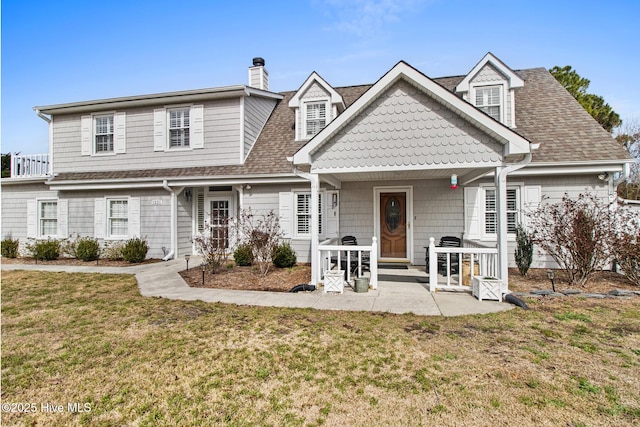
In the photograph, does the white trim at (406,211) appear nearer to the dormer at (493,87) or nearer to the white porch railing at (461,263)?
the white porch railing at (461,263)

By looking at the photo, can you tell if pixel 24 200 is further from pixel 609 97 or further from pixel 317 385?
pixel 609 97

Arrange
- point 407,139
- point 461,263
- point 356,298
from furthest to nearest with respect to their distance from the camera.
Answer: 1. point 461,263
2. point 407,139
3. point 356,298

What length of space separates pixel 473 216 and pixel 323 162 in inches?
204

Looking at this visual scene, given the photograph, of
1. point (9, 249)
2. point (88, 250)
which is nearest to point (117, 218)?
point (88, 250)

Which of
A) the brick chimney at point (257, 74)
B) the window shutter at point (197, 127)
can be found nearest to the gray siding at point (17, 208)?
the window shutter at point (197, 127)

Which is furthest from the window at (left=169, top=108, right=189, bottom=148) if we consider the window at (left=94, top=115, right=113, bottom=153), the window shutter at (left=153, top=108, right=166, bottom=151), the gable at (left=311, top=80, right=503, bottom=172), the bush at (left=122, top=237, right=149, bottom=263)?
the gable at (left=311, top=80, right=503, bottom=172)

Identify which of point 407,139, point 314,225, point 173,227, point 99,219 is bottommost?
point 173,227

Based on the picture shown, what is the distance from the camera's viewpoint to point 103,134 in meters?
12.3

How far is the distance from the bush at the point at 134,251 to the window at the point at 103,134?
13.0 feet

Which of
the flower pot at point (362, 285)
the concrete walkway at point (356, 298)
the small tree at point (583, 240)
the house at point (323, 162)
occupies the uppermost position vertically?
the house at point (323, 162)

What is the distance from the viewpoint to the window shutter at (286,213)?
10.6 m

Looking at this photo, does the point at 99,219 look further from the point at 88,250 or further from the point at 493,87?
the point at 493,87

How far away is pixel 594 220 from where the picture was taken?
7.32m

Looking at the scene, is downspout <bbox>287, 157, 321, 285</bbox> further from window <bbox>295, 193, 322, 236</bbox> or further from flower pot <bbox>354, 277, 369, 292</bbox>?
window <bbox>295, 193, 322, 236</bbox>
